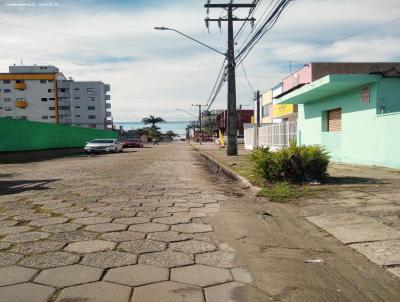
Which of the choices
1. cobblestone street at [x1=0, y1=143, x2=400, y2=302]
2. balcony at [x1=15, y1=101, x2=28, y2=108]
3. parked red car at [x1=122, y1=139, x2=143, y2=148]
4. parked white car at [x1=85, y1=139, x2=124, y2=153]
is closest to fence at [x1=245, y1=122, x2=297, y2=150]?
parked white car at [x1=85, y1=139, x2=124, y2=153]

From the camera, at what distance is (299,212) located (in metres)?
7.35

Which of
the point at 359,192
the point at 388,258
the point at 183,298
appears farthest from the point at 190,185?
the point at 183,298

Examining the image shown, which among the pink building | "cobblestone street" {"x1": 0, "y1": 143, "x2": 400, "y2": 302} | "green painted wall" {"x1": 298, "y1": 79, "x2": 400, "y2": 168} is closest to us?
"cobblestone street" {"x1": 0, "y1": 143, "x2": 400, "y2": 302}

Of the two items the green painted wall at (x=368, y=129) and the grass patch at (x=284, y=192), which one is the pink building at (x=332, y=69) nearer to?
the green painted wall at (x=368, y=129)

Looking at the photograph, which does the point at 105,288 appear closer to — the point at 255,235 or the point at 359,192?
the point at 255,235

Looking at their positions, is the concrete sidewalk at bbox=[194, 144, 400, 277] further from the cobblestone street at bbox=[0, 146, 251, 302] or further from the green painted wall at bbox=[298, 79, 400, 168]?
the green painted wall at bbox=[298, 79, 400, 168]

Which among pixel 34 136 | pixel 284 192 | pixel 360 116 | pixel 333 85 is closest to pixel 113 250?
pixel 284 192

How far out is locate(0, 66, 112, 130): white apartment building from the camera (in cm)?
10800

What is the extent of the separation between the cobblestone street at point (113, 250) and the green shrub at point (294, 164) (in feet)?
7.91

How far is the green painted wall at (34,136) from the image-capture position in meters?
22.9

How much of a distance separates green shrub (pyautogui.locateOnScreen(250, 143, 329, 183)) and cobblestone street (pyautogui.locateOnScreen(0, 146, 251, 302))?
7.91 ft

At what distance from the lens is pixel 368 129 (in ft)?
50.5

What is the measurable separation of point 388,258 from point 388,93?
1153 centimetres

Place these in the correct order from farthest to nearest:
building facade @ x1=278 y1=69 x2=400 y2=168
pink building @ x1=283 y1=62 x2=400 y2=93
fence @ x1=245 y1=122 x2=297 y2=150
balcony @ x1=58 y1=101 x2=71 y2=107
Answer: balcony @ x1=58 y1=101 x2=71 y2=107 < pink building @ x1=283 y1=62 x2=400 y2=93 < fence @ x1=245 y1=122 x2=297 y2=150 < building facade @ x1=278 y1=69 x2=400 y2=168
